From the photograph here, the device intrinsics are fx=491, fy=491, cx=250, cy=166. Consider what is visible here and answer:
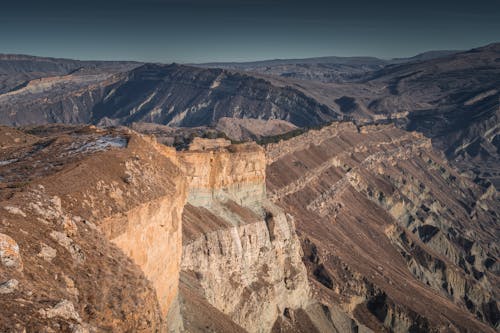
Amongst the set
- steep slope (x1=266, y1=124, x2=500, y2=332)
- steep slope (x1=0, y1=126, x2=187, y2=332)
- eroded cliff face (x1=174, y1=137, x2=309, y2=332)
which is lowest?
steep slope (x1=266, y1=124, x2=500, y2=332)

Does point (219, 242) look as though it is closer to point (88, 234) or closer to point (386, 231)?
point (88, 234)

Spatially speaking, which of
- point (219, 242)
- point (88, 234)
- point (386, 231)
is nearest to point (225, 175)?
point (219, 242)

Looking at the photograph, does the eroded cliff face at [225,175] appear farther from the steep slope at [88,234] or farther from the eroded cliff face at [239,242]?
the steep slope at [88,234]

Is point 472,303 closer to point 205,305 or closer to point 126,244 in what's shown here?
point 205,305

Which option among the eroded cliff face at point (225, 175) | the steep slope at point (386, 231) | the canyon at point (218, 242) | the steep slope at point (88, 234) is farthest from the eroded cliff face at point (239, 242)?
the steep slope at point (88, 234)

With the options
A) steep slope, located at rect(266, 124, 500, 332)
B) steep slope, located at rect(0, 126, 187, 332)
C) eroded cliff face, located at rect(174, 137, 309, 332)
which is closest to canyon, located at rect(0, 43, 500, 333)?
steep slope, located at rect(0, 126, 187, 332)

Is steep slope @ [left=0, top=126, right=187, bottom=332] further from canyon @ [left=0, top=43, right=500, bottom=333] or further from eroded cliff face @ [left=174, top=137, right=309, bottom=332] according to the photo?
eroded cliff face @ [left=174, top=137, right=309, bottom=332]
